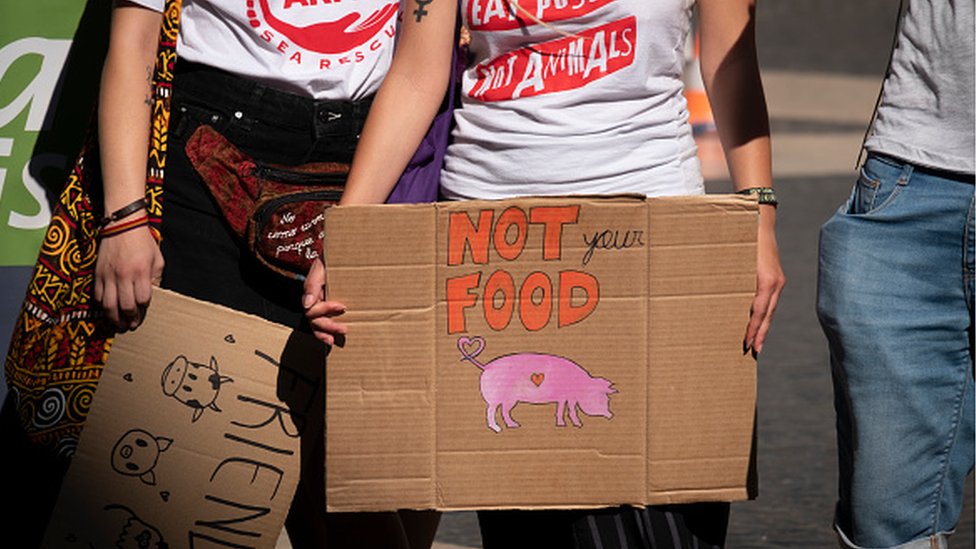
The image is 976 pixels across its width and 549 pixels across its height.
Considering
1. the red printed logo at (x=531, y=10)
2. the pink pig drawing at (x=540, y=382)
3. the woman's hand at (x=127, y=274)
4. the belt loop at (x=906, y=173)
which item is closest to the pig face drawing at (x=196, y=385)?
the woman's hand at (x=127, y=274)

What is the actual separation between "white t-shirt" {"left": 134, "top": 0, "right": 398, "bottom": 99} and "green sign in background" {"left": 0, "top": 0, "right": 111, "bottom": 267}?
41 cm

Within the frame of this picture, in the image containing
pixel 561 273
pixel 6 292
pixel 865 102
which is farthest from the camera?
pixel 865 102

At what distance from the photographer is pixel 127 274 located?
2924 mm

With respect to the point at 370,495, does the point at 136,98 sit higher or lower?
higher

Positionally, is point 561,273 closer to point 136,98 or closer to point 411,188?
point 411,188

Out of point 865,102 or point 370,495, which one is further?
point 865,102

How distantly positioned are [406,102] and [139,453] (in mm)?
729

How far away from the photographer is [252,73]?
2.99 meters

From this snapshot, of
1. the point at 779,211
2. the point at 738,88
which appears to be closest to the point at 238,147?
the point at 738,88

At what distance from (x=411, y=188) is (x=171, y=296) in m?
0.44

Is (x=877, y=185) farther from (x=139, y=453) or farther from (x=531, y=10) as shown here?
(x=139, y=453)

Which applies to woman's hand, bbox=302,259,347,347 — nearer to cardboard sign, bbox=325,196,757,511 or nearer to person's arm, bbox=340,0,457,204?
cardboard sign, bbox=325,196,757,511

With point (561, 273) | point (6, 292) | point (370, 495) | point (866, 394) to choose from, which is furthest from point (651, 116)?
point (6, 292)

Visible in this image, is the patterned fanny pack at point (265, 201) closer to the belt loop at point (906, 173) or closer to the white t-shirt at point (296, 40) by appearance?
the white t-shirt at point (296, 40)
